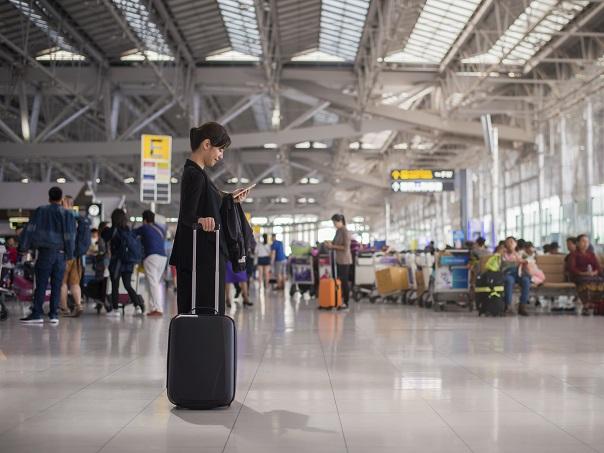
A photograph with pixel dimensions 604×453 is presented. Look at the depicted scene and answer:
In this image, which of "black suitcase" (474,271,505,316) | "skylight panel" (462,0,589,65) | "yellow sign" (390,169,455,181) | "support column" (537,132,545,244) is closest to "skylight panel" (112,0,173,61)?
"yellow sign" (390,169,455,181)

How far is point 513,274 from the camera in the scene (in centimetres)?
1653

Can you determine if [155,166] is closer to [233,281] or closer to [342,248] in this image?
[233,281]

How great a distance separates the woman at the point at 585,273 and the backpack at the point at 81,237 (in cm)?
848

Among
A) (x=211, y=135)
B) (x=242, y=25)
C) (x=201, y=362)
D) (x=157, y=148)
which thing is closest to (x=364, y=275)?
(x=157, y=148)

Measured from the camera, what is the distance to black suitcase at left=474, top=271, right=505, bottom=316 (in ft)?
50.8

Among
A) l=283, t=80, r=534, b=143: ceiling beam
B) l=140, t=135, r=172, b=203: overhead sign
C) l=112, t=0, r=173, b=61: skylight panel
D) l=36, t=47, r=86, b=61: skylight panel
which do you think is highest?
l=36, t=47, r=86, b=61: skylight panel

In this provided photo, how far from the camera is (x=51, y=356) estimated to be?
8.41m

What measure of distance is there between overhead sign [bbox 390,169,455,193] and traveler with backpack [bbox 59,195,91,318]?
1366 centimetres

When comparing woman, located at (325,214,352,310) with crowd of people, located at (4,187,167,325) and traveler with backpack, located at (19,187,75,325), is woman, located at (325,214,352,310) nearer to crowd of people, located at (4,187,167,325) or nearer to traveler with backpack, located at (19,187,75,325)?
crowd of people, located at (4,187,167,325)

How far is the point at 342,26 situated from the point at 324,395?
20.6 m

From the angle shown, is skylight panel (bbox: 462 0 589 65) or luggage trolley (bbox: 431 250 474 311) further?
skylight panel (bbox: 462 0 589 65)

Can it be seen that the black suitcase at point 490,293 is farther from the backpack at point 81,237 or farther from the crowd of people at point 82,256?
the backpack at point 81,237

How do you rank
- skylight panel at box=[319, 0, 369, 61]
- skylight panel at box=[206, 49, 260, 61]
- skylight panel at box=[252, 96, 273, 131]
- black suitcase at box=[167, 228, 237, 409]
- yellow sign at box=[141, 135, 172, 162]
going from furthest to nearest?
skylight panel at box=[252, 96, 273, 131] → skylight panel at box=[206, 49, 260, 61] → skylight panel at box=[319, 0, 369, 61] → yellow sign at box=[141, 135, 172, 162] → black suitcase at box=[167, 228, 237, 409]

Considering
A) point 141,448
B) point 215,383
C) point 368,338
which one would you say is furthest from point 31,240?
point 141,448
